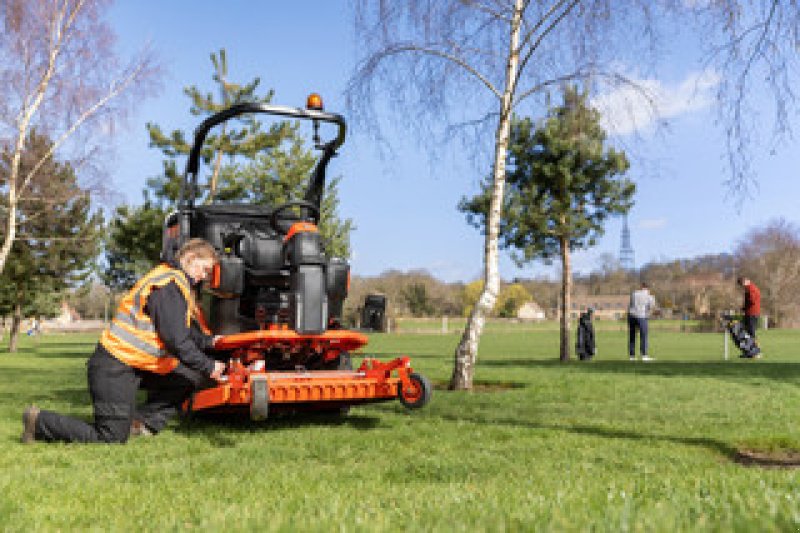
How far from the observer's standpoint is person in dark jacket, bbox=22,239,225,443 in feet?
Result: 16.2

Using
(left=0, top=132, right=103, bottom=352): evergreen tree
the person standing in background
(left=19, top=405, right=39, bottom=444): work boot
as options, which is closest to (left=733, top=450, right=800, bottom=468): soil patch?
(left=19, top=405, right=39, bottom=444): work boot

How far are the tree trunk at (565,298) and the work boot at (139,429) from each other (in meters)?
12.5

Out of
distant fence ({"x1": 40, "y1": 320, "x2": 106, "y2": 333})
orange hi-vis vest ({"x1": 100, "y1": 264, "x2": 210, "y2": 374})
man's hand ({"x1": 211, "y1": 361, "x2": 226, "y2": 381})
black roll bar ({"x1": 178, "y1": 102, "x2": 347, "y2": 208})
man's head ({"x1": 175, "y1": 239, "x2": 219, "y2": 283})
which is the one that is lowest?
distant fence ({"x1": 40, "y1": 320, "x2": 106, "y2": 333})

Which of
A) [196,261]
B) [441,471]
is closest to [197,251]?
[196,261]

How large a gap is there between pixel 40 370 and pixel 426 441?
11097 millimetres

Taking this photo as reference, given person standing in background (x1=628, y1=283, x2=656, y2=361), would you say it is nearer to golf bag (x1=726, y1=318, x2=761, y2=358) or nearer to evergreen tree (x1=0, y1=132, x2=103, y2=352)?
golf bag (x1=726, y1=318, x2=761, y2=358)

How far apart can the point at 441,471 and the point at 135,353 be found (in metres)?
2.47

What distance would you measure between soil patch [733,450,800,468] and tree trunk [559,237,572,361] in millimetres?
11472

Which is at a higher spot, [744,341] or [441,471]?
[744,341]

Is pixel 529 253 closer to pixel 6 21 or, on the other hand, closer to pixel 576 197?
pixel 576 197

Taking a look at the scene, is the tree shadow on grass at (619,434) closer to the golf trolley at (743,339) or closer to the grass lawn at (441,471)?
the grass lawn at (441,471)

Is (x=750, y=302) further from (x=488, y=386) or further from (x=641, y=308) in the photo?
(x=488, y=386)

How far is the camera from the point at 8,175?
1970 cm

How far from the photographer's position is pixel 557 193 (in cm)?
1816
